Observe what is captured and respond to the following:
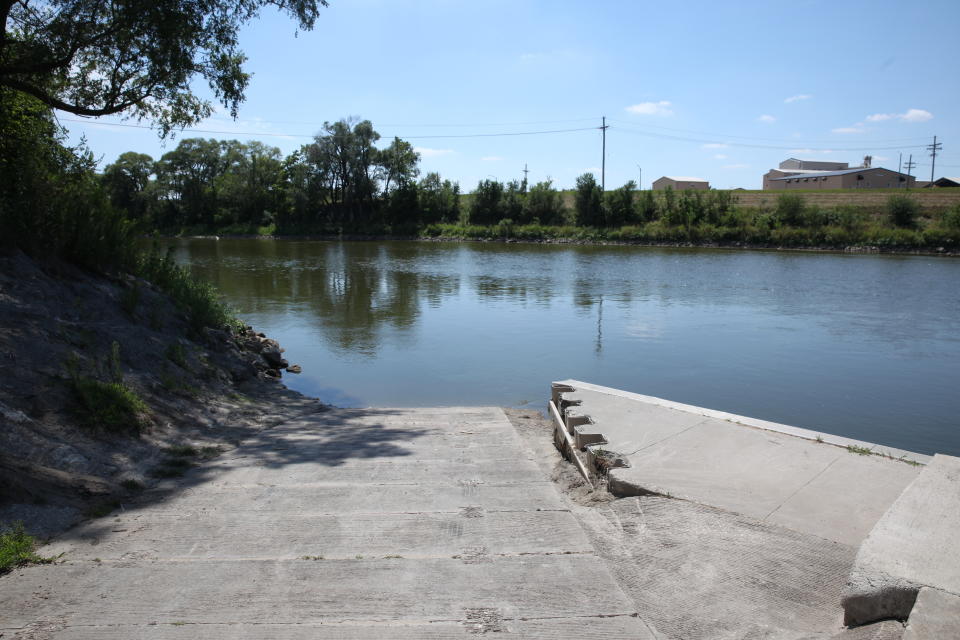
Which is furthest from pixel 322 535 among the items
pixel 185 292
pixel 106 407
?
pixel 185 292

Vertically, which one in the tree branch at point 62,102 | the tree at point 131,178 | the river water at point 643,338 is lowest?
the river water at point 643,338

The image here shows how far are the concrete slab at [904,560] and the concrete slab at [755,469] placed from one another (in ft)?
1.87

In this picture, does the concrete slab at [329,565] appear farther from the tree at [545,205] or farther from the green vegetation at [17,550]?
the tree at [545,205]

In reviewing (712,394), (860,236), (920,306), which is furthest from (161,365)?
(860,236)

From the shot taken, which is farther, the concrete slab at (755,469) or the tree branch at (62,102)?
the tree branch at (62,102)

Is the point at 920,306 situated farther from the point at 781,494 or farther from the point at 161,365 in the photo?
the point at 161,365

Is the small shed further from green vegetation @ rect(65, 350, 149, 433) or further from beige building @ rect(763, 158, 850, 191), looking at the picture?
green vegetation @ rect(65, 350, 149, 433)

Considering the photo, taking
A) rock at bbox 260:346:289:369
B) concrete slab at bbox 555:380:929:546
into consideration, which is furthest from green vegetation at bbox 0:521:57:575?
rock at bbox 260:346:289:369

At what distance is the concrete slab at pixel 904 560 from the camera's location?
300cm

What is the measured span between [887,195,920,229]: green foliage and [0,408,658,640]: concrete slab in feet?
221

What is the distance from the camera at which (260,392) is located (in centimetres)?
1075

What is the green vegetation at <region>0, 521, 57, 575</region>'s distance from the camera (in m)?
3.69

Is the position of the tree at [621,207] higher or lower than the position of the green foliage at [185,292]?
higher

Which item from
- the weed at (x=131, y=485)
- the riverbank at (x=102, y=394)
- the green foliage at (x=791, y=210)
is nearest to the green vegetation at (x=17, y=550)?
the riverbank at (x=102, y=394)
